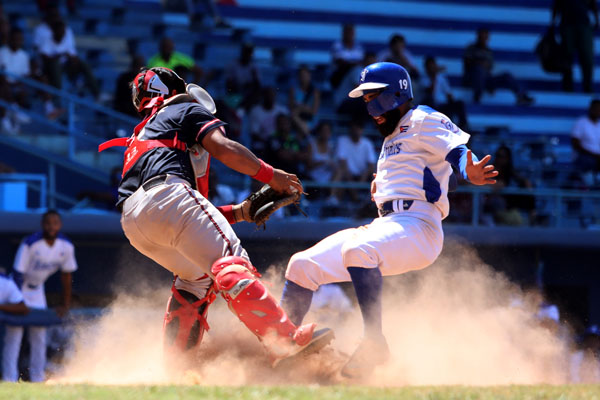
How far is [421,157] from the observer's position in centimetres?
583

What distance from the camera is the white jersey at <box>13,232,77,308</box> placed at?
34.8ft

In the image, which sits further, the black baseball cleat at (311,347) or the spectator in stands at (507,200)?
the spectator in stands at (507,200)

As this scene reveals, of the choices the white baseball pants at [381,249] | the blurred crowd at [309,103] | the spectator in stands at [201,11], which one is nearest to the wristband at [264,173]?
the white baseball pants at [381,249]

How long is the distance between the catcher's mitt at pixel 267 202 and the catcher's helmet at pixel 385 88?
82 centimetres

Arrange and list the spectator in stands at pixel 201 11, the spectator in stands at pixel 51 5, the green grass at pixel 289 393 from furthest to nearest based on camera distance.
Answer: the spectator in stands at pixel 201 11 → the spectator in stands at pixel 51 5 → the green grass at pixel 289 393

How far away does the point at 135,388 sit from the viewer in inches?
186

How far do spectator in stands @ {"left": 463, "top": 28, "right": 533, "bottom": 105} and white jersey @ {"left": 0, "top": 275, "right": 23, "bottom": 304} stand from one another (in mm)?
8905

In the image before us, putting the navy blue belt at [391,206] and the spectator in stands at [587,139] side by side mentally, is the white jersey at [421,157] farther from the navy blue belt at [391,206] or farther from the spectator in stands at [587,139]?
the spectator in stands at [587,139]

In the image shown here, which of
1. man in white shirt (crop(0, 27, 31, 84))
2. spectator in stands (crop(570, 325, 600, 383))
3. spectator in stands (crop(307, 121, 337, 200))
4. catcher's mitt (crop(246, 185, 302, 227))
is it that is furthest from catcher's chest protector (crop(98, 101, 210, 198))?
man in white shirt (crop(0, 27, 31, 84))

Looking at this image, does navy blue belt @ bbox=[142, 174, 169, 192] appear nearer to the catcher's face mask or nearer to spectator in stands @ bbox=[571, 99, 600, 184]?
the catcher's face mask

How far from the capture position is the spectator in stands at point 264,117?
12.6 meters

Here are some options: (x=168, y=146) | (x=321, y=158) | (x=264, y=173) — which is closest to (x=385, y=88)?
(x=264, y=173)

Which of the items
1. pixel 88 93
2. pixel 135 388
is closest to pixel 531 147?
pixel 88 93

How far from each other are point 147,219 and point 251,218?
901 mm
